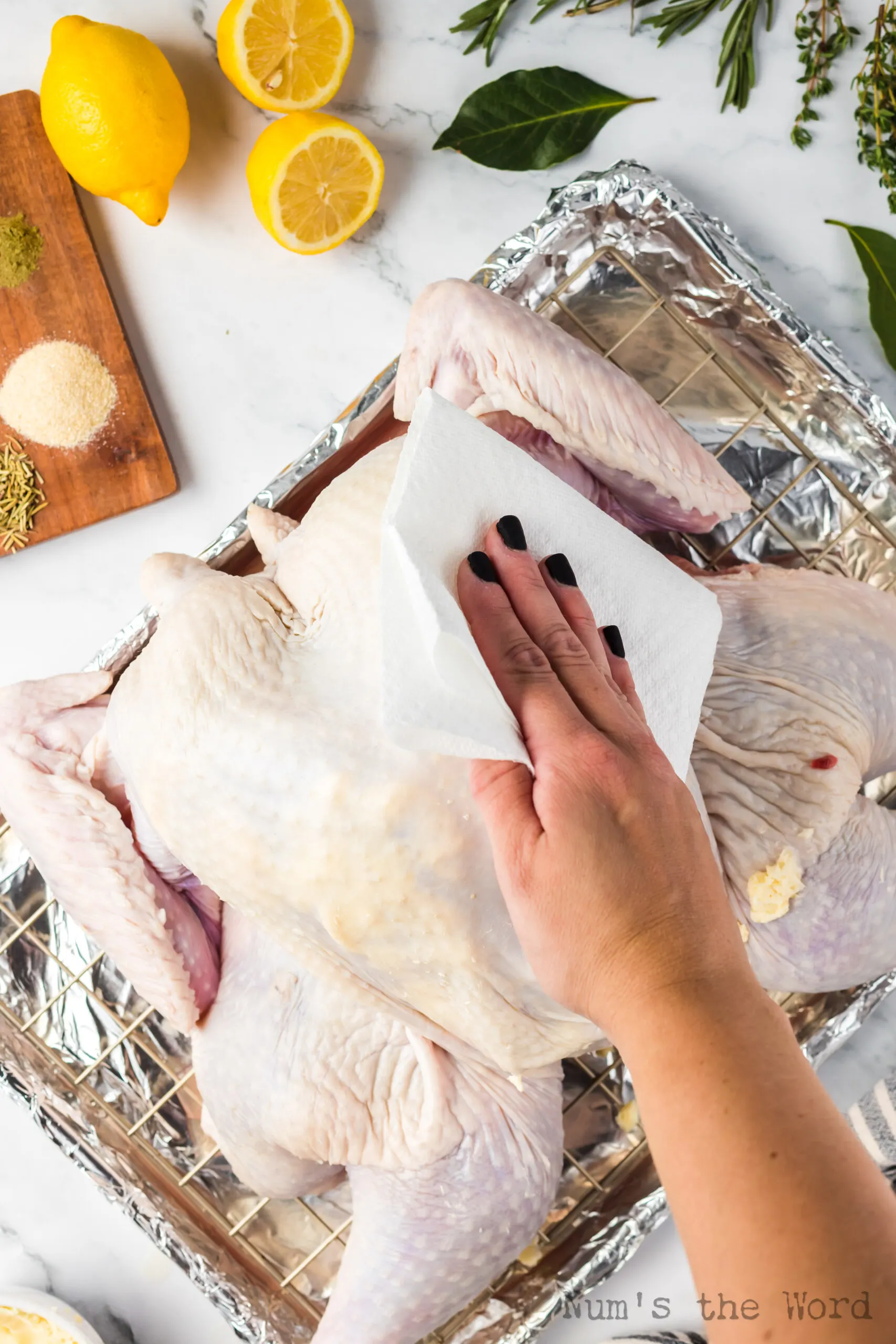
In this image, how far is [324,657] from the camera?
1051 mm

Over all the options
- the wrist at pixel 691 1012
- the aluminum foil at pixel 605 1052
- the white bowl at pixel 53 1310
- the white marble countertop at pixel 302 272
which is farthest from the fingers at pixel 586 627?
the white bowl at pixel 53 1310

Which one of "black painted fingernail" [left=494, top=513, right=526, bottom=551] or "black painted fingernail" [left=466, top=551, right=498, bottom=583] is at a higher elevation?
"black painted fingernail" [left=494, top=513, right=526, bottom=551]

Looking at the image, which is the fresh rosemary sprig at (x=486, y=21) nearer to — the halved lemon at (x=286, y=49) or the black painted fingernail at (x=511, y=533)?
the halved lemon at (x=286, y=49)

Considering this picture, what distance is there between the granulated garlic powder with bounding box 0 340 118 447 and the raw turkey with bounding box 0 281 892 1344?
0.40 m

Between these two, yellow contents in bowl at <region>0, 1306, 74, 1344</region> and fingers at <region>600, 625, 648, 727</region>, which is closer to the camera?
fingers at <region>600, 625, 648, 727</region>

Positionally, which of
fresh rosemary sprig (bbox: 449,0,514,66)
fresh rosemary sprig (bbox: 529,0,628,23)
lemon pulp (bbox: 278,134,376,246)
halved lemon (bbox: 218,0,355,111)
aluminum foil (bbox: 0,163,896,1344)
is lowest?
aluminum foil (bbox: 0,163,896,1344)

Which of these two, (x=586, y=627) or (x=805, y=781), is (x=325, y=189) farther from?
(x=805, y=781)

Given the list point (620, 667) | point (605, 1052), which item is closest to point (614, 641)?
point (620, 667)

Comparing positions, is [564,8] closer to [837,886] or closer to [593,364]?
[593,364]

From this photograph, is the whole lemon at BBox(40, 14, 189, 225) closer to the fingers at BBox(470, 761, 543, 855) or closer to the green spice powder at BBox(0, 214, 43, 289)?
the green spice powder at BBox(0, 214, 43, 289)

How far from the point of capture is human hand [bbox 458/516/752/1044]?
2.51 ft

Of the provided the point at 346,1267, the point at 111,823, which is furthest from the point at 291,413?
the point at 346,1267

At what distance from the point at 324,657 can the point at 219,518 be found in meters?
0.66

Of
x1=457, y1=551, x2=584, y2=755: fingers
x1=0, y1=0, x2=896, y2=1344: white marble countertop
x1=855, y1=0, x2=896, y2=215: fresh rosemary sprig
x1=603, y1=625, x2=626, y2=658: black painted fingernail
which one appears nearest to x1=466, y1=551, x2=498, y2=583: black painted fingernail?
x1=457, y1=551, x2=584, y2=755: fingers
